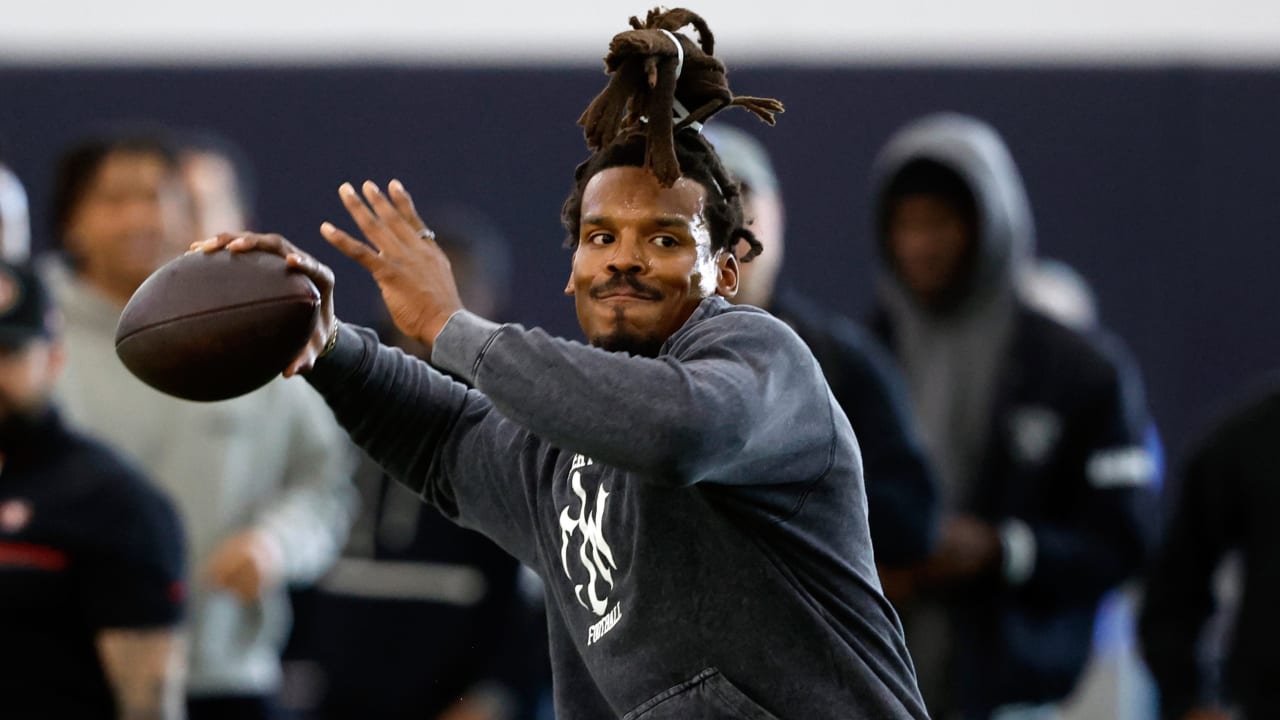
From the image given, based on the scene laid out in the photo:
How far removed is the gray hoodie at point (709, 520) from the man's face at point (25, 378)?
1528mm

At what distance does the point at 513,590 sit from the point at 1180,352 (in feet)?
8.48

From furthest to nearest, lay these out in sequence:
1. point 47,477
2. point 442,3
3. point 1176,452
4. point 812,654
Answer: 1. point 442,3
2. point 1176,452
3. point 47,477
4. point 812,654

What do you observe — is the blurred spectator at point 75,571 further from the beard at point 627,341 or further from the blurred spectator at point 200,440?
the beard at point 627,341

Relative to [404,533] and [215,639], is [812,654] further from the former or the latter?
[404,533]

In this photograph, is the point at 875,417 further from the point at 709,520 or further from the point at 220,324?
the point at 220,324

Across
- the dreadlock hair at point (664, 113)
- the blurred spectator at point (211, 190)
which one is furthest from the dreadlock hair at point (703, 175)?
the blurred spectator at point (211, 190)

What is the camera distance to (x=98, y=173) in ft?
14.1

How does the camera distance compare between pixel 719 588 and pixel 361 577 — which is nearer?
pixel 719 588

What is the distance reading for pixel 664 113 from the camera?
2193 millimetres

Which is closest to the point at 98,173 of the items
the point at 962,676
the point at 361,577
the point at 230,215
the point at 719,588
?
the point at 230,215

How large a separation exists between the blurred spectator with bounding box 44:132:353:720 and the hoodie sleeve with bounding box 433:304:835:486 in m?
2.02

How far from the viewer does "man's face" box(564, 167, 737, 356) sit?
86.4 inches

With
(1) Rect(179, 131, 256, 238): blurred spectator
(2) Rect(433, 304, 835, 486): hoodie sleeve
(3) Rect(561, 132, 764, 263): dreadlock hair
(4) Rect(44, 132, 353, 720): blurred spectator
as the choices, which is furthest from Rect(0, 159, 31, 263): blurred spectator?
(2) Rect(433, 304, 835, 486): hoodie sleeve

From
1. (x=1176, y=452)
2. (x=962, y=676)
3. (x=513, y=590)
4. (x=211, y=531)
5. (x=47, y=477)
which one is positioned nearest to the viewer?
(x=47, y=477)
